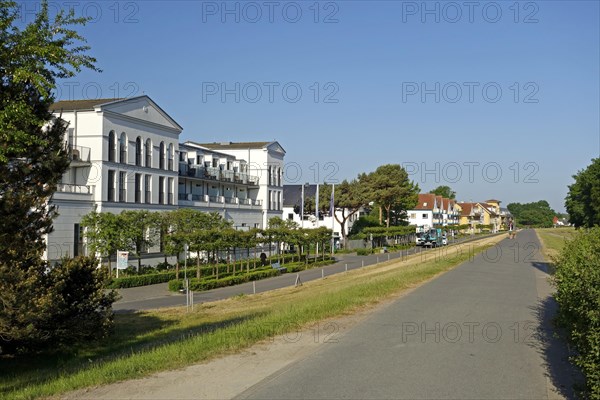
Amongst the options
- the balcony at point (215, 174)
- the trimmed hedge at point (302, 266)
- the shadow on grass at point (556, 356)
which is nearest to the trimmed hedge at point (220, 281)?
the trimmed hedge at point (302, 266)

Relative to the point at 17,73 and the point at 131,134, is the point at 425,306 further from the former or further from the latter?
the point at 131,134

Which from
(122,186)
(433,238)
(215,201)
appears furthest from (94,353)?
(433,238)

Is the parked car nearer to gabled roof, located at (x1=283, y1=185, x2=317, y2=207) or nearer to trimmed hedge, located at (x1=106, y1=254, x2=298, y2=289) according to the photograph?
gabled roof, located at (x1=283, y1=185, x2=317, y2=207)

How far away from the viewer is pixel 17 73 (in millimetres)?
8641

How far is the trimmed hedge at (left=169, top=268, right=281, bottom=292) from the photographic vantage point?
124ft

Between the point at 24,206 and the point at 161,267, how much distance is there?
37051mm

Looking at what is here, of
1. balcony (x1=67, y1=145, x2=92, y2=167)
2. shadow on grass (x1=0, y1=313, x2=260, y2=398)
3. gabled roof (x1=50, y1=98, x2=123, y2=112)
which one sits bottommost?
shadow on grass (x1=0, y1=313, x2=260, y2=398)

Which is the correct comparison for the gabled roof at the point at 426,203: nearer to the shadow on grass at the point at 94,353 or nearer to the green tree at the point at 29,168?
the shadow on grass at the point at 94,353

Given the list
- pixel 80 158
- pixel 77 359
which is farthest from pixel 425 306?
pixel 80 158

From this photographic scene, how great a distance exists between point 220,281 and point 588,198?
38665 millimetres

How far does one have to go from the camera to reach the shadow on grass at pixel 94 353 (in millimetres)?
12445

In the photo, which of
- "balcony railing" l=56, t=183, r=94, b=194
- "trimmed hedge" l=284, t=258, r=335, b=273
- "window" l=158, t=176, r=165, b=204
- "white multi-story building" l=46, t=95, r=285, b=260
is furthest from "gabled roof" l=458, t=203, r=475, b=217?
"balcony railing" l=56, t=183, r=94, b=194

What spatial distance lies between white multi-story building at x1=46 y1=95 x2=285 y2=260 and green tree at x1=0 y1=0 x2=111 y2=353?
2087 centimetres

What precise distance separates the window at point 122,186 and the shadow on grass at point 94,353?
24725 mm
